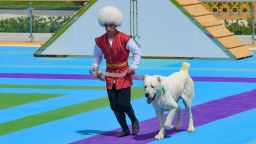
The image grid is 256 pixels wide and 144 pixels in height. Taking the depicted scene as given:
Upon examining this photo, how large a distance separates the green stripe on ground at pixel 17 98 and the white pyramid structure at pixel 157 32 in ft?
25.6

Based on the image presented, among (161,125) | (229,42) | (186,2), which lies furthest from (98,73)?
(186,2)

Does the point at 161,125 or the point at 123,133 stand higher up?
the point at 161,125

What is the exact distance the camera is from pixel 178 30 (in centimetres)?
2375

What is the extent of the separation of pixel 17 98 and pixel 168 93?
5538 mm

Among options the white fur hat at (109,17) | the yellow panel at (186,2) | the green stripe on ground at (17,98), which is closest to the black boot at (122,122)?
the white fur hat at (109,17)

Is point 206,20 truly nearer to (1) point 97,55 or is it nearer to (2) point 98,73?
(1) point 97,55

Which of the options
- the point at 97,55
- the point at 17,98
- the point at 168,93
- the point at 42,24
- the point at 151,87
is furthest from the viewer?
the point at 42,24

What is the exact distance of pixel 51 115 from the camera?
1402 cm

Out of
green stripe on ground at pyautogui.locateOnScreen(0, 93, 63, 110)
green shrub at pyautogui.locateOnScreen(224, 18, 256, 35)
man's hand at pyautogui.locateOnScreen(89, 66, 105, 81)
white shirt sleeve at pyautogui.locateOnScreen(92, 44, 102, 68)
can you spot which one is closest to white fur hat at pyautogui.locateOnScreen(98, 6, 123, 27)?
white shirt sleeve at pyautogui.locateOnScreen(92, 44, 102, 68)

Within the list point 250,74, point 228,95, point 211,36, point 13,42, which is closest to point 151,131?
point 228,95

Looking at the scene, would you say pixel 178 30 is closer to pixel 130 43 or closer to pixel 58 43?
pixel 58 43

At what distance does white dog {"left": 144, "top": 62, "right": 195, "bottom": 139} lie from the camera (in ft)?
36.6

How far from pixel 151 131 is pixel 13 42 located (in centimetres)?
1941

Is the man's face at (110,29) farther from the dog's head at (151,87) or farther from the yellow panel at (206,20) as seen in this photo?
the yellow panel at (206,20)
